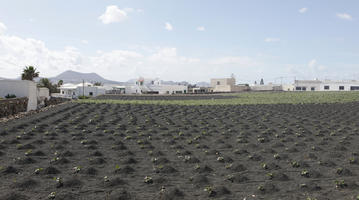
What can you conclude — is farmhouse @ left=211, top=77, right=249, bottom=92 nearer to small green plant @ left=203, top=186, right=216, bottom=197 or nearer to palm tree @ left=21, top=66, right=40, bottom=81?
palm tree @ left=21, top=66, right=40, bottom=81

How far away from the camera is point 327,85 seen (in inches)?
3674

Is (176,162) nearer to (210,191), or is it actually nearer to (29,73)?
(210,191)

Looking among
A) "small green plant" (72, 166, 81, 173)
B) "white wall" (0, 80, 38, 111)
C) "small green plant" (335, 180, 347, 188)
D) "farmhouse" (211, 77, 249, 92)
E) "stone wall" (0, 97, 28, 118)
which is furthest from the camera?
"farmhouse" (211, 77, 249, 92)

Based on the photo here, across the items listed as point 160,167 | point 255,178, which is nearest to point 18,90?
point 160,167

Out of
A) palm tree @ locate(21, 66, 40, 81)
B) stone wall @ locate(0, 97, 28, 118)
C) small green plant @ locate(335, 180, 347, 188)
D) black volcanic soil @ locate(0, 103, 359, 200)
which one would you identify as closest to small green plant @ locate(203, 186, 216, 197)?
black volcanic soil @ locate(0, 103, 359, 200)

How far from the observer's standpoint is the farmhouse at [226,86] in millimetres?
93812

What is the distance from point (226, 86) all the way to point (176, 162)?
280 feet

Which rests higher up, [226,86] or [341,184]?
[226,86]

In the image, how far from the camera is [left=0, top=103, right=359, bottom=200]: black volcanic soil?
7.31 m

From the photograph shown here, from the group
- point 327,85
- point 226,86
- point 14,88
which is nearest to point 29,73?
point 14,88

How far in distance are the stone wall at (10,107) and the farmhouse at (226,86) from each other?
7256 cm

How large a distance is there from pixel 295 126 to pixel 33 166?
14.4 m

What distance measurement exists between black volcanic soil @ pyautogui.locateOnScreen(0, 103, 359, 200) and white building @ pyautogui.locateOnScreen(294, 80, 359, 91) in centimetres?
8340

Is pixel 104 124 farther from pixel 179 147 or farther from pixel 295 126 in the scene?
pixel 295 126
